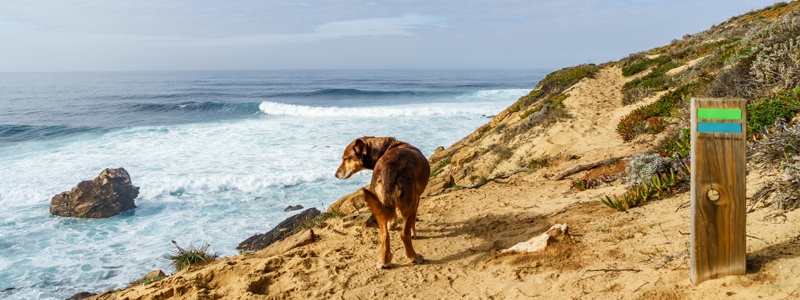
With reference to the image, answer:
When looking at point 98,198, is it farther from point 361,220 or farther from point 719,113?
point 719,113

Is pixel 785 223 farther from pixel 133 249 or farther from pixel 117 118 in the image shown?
pixel 117 118

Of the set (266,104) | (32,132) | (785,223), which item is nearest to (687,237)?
(785,223)

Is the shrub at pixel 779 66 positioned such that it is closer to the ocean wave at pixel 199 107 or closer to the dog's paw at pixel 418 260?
the dog's paw at pixel 418 260

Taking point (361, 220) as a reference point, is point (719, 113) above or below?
above

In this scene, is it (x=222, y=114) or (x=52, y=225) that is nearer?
(x=52, y=225)

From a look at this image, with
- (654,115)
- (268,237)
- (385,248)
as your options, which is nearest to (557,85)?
(654,115)

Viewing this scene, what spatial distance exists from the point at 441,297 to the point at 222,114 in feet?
117

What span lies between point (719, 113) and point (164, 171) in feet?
59.3

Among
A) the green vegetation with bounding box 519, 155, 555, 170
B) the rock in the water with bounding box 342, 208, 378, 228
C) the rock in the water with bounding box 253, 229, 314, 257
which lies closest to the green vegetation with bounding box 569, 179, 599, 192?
the green vegetation with bounding box 519, 155, 555, 170

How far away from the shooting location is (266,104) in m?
41.3

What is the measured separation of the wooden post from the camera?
296 centimetres

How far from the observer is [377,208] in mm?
4871

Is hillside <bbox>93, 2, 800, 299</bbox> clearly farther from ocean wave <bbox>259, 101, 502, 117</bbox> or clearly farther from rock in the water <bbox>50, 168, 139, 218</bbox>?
ocean wave <bbox>259, 101, 502, 117</bbox>

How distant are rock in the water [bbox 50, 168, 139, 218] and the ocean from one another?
1.05ft
